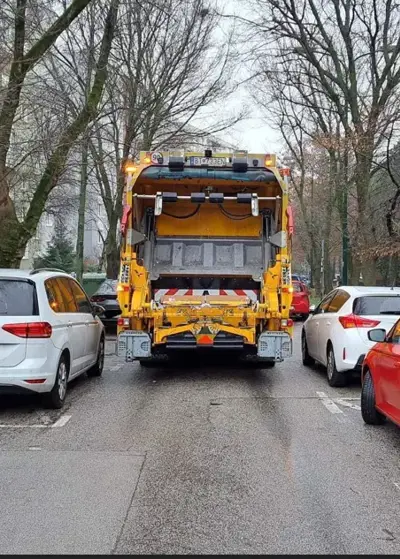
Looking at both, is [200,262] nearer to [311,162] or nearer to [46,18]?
[46,18]

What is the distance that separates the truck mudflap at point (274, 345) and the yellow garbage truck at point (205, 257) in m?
0.01

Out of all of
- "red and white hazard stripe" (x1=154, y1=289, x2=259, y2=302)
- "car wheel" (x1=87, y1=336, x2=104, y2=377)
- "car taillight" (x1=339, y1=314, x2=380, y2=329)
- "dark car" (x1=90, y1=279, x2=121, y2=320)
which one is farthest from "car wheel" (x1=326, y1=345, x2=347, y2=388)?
"dark car" (x1=90, y1=279, x2=121, y2=320)

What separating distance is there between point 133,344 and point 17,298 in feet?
8.20

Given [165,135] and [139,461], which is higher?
[165,135]

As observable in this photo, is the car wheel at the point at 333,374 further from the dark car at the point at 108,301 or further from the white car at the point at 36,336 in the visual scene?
the dark car at the point at 108,301

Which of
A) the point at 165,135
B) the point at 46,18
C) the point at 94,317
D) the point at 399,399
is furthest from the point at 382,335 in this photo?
the point at 165,135

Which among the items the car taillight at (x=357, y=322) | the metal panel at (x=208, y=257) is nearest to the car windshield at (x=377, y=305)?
the car taillight at (x=357, y=322)

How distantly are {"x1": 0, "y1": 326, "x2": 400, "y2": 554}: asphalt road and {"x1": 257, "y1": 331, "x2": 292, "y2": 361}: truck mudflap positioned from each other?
765mm

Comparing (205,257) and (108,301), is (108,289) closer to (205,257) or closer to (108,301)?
(108,301)

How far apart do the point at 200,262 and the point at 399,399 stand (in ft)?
18.6

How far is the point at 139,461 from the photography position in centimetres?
570

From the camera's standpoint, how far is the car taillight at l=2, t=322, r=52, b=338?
7266 mm

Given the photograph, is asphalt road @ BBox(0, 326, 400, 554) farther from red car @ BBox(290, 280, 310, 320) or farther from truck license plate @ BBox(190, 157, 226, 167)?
→ red car @ BBox(290, 280, 310, 320)

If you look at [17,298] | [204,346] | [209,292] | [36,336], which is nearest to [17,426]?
[36,336]
